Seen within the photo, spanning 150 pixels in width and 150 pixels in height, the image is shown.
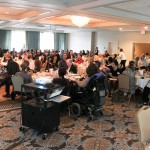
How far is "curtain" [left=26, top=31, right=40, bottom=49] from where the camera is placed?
16.2 metres

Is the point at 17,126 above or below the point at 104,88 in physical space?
below

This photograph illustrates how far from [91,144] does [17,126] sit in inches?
63.5

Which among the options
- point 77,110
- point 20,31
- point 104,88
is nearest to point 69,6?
point 104,88

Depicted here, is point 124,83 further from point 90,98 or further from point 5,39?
point 5,39

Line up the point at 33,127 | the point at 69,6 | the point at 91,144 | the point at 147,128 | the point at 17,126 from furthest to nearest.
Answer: the point at 69,6 → the point at 17,126 → the point at 33,127 → the point at 91,144 → the point at 147,128

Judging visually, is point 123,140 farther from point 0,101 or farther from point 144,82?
point 0,101

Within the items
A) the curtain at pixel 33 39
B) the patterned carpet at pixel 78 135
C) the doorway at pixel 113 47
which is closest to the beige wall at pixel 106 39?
the doorway at pixel 113 47

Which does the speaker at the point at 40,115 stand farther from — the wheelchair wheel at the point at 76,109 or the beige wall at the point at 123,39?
the beige wall at the point at 123,39

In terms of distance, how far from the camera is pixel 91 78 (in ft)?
15.7

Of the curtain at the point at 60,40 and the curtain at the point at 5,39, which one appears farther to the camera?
the curtain at the point at 60,40

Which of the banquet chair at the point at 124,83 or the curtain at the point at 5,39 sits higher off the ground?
the curtain at the point at 5,39

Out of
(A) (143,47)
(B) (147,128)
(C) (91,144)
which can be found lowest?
(C) (91,144)

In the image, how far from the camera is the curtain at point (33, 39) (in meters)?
16.2

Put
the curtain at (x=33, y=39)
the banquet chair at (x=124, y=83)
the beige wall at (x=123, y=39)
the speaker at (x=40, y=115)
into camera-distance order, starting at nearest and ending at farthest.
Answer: the speaker at (x=40, y=115) < the banquet chair at (x=124, y=83) < the beige wall at (x=123, y=39) < the curtain at (x=33, y=39)
